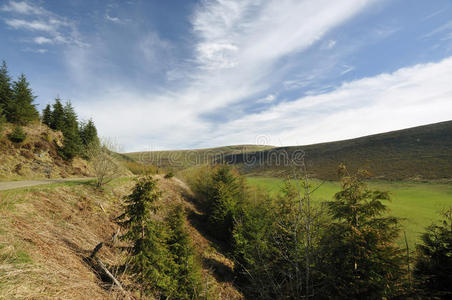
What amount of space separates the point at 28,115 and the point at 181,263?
78.8 feet

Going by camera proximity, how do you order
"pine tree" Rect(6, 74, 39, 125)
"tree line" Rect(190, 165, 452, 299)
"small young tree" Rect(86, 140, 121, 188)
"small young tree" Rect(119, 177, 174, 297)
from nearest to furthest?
"tree line" Rect(190, 165, 452, 299), "small young tree" Rect(119, 177, 174, 297), "small young tree" Rect(86, 140, 121, 188), "pine tree" Rect(6, 74, 39, 125)

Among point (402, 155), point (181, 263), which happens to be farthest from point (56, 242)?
point (402, 155)

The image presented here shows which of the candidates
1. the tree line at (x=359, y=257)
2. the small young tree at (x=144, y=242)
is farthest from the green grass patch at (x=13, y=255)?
the tree line at (x=359, y=257)

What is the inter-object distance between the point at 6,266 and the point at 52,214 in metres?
4.32

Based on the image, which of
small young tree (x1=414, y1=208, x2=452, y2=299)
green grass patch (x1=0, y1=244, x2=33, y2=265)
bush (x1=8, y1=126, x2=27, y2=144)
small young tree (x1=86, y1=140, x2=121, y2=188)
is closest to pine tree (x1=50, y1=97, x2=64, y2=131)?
bush (x1=8, y1=126, x2=27, y2=144)

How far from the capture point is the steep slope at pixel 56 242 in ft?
10.8

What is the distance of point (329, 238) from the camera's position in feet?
15.4

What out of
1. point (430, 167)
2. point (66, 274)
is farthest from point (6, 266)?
point (430, 167)

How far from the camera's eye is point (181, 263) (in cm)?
841

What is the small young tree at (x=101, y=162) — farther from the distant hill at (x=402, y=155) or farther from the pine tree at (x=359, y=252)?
the distant hill at (x=402, y=155)

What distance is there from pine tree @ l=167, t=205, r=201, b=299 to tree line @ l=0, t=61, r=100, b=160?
37.6 ft

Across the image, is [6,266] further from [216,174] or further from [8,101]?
[8,101]

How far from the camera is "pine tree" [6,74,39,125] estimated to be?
1856cm

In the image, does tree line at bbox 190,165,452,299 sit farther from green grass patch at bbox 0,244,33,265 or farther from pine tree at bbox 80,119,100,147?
pine tree at bbox 80,119,100,147
